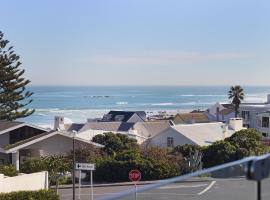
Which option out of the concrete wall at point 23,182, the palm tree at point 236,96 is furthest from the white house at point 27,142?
the palm tree at point 236,96

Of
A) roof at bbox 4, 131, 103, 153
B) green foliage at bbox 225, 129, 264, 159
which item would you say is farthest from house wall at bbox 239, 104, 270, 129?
roof at bbox 4, 131, 103, 153

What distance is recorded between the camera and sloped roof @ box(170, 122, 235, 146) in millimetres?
51969

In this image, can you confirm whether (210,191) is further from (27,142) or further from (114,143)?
(114,143)

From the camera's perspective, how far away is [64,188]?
31297 millimetres

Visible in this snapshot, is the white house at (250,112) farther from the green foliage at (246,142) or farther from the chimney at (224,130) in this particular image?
the green foliage at (246,142)

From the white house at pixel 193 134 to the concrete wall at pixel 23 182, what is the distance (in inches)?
1069

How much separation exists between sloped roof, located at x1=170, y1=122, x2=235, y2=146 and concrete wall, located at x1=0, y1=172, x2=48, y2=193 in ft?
89.1

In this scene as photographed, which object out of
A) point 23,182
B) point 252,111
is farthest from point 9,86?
point 252,111

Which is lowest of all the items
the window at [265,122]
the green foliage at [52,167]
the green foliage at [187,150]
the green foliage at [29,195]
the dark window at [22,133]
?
the green foliage at [29,195]

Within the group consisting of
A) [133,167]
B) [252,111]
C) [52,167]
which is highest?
[252,111]

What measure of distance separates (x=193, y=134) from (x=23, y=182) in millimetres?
31112

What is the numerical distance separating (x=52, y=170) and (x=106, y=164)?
585 cm

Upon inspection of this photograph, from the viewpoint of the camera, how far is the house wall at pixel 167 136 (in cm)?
5224

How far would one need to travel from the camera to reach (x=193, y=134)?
53312 mm
